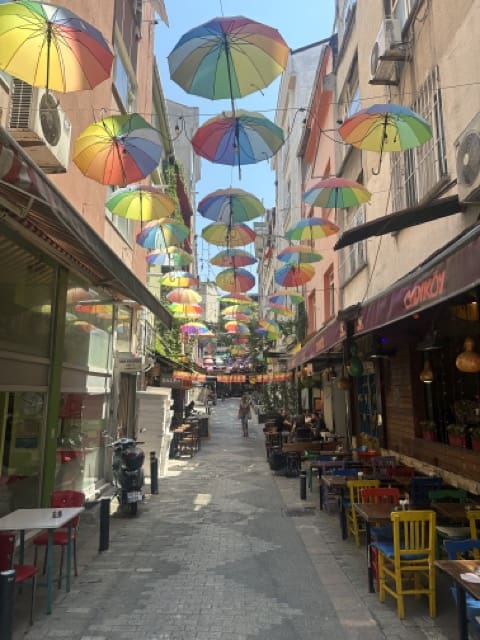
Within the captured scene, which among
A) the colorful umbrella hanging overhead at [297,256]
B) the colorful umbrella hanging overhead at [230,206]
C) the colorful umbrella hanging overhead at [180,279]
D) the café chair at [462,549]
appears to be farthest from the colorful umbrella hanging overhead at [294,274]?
the café chair at [462,549]

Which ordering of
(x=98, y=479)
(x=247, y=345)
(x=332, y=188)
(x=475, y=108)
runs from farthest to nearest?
(x=247, y=345)
(x=98, y=479)
(x=332, y=188)
(x=475, y=108)

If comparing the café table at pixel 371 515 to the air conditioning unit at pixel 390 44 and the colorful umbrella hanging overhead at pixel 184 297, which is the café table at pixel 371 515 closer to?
the air conditioning unit at pixel 390 44

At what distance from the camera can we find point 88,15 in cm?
1011

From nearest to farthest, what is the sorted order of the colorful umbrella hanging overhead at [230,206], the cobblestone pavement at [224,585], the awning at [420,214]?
the cobblestone pavement at [224,585]
the awning at [420,214]
the colorful umbrella hanging overhead at [230,206]

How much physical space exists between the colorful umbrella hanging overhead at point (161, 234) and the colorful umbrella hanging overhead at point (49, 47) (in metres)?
5.92

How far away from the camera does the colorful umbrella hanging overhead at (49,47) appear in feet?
16.9

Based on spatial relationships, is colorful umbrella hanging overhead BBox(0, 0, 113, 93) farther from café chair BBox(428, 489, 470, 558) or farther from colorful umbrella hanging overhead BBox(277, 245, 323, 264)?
colorful umbrella hanging overhead BBox(277, 245, 323, 264)

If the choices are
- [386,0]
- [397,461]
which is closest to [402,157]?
[386,0]

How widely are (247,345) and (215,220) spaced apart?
91.1ft

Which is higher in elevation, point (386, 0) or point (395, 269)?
point (386, 0)

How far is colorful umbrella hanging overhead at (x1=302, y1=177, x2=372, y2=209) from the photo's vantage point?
29.4 ft

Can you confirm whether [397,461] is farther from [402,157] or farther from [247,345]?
[247,345]

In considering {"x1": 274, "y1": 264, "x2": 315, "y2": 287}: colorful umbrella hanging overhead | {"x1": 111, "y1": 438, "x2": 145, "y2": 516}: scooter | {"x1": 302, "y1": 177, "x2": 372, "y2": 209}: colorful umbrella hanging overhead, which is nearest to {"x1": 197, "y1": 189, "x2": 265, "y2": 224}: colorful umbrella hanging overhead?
{"x1": 302, "y1": 177, "x2": 372, "y2": 209}: colorful umbrella hanging overhead

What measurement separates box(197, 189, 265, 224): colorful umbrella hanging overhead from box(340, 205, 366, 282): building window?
3.71 metres
